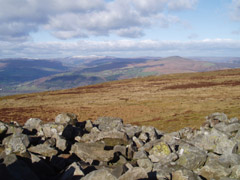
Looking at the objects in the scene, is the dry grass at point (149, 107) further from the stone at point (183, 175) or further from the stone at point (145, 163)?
the stone at point (183, 175)

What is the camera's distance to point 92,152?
1448 cm

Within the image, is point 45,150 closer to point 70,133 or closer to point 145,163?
point 70,133

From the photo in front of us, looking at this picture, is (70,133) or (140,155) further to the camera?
(70,133)

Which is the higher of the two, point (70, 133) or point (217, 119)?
point (70, 133)

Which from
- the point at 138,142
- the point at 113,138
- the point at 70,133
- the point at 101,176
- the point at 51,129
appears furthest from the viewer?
the point at 70,133

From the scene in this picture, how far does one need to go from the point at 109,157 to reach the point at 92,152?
4.25ft

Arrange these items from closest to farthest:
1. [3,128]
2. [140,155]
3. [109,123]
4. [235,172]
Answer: [235,172] < [140,155] < [3,128] < [109,123]

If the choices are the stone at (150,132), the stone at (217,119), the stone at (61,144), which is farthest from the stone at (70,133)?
the stone at (217,119)

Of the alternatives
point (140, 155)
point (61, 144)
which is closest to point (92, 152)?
point (61, 144)

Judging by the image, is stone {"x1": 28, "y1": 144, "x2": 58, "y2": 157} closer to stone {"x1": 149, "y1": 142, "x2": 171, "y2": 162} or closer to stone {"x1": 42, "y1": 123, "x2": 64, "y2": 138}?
stone {"x1": 42, "y1": 123, "x2": 64, "y2": 138}

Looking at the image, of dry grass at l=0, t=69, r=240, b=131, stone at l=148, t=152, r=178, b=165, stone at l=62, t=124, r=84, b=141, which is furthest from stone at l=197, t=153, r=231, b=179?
dry grass at l=0, t=69, r=240, b=131

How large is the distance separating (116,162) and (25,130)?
9378 millimetres

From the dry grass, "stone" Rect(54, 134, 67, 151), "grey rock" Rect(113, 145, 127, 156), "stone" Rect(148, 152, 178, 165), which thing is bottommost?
the dry grass

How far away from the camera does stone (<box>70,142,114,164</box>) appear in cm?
1413
